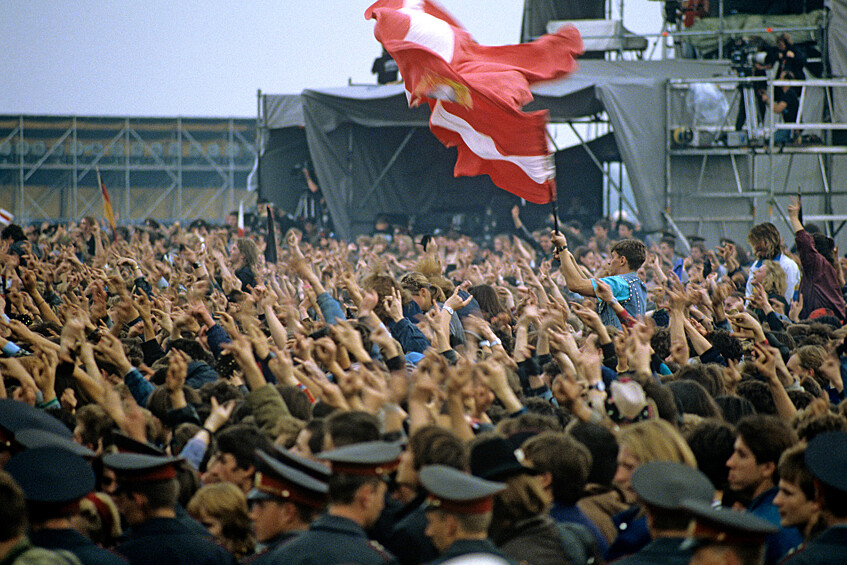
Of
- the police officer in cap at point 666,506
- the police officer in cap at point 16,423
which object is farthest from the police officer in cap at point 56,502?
the police officer in cap at point 666,506

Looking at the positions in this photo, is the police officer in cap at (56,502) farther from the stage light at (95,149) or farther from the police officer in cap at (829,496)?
the stage light at (95,149)


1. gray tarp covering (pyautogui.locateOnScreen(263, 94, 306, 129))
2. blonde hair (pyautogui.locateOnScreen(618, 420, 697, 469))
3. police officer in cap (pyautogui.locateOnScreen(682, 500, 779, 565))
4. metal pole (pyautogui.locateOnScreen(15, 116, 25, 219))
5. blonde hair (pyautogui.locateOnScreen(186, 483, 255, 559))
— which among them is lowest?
metal pole (pyautogui.locateOnScreen(15, 116, 25, 219))

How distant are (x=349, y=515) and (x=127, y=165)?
42866 millimetres

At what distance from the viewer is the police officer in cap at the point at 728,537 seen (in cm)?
284

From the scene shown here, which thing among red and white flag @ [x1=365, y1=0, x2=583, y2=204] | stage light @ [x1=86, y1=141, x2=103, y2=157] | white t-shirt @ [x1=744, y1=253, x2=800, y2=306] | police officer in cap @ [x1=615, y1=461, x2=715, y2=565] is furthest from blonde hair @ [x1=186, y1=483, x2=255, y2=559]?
stage light @ [x1=86, y1=141, x2=103, y2=157]

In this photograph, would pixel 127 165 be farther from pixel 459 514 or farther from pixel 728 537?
pixel 728 537

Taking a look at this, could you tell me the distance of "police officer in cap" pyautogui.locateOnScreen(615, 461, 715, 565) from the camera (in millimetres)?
3139

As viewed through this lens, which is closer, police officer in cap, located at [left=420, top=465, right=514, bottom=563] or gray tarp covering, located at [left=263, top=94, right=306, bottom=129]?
police officer in cap, located at [left=420, top=465, right=514, bottom=563]

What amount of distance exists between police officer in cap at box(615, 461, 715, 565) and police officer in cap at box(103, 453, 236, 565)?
60.1 inches

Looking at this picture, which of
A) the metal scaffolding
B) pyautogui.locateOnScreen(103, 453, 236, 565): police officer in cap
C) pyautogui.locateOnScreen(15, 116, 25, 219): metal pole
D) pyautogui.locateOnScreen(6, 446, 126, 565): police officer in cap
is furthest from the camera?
pyautogui.locateOnScreen(15, 116, 25, 219): metal pole

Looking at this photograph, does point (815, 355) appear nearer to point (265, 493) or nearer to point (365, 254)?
point (265, 493)

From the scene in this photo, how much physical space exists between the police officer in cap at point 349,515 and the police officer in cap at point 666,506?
85 cm

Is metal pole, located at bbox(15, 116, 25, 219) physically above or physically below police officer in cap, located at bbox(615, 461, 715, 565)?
below

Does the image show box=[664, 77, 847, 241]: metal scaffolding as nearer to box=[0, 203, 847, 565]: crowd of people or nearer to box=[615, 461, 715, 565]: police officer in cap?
box=[0, 203, 847, 565]: crowd of people
